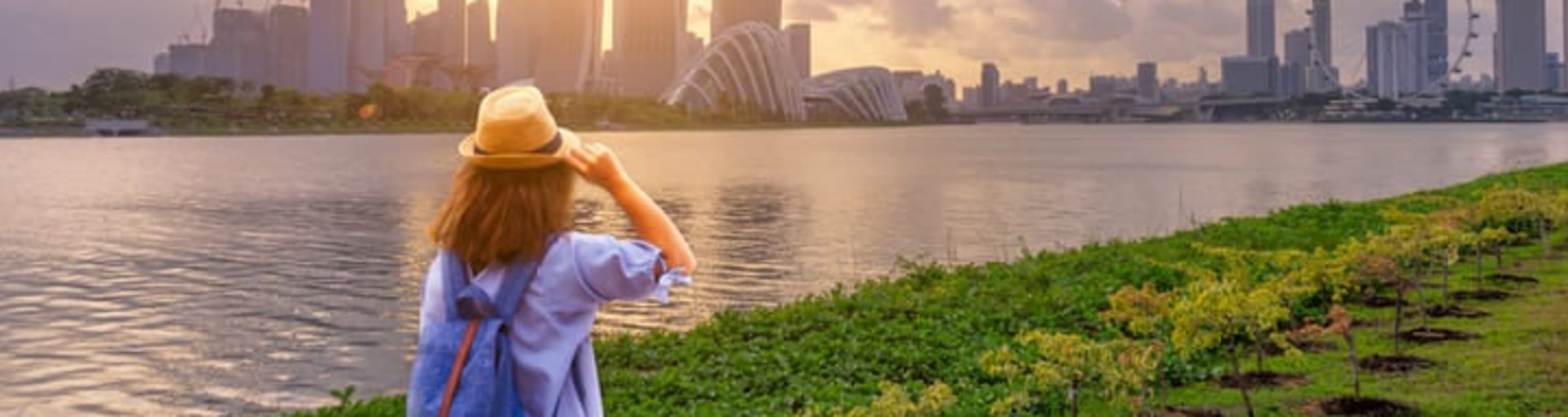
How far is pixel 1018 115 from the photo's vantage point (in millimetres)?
180500

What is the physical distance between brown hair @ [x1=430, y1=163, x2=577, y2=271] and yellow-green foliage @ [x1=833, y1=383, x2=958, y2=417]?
2222mm

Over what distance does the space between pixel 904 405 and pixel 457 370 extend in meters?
2.40

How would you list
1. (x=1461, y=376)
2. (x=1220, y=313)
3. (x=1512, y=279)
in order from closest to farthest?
(x=1220, y=313)
(x=1461, y=376)
(x=1512, y=279)

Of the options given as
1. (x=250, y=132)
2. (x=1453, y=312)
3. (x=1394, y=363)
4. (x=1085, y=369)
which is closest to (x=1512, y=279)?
(x=1453, y=312)

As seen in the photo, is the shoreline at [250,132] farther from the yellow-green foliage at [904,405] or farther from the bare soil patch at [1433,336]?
the yellow-green foliage at [904,405]

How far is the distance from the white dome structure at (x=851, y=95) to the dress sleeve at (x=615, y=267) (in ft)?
507

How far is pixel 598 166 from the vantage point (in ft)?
8.70

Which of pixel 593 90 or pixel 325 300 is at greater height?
pixel 593 90

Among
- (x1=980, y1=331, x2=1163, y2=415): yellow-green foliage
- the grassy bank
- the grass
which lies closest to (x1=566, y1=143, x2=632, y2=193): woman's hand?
(x1=980, y1=331, x2=1163, y2=415): yellow-green foliage

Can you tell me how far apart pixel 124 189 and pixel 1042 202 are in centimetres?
2341

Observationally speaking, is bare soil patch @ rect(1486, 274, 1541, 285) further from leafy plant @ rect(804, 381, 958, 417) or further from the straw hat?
the straw hat

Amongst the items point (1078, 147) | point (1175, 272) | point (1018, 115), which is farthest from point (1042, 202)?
point (1018, 115)

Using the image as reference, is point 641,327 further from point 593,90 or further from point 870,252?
point 593,90

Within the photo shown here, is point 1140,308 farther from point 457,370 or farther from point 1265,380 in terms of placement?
point 457,370
